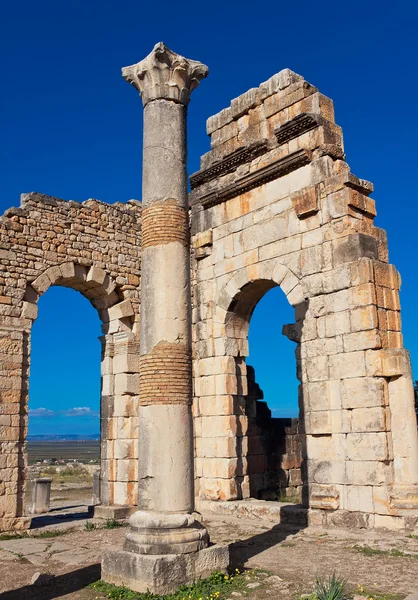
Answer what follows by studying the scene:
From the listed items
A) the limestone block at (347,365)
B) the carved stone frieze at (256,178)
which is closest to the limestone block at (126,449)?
the limestone block at (347,365)

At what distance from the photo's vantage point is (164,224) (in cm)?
685

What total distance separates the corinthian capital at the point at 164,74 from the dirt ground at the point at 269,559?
18.0 ft

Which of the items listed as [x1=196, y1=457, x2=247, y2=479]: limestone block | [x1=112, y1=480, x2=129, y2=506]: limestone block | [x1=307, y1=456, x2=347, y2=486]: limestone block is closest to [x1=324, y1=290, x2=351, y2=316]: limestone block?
[x1=307, y1=456, x2=347, y2=486]: limestone block

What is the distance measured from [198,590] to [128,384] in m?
6.60

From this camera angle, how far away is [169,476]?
6203 mm

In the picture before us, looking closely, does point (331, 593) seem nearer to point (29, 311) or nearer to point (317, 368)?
point (317, 368)

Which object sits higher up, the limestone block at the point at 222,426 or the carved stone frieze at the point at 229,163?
the carved stone frieze at the point at 229,163

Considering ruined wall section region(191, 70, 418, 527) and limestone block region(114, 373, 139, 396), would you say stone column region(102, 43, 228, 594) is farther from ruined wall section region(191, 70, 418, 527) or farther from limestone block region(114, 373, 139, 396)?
limestone block region(114, 373, 139, 396)

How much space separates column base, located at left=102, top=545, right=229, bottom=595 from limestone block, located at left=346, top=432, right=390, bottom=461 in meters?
3.37

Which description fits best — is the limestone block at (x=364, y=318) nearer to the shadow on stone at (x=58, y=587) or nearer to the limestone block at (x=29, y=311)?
the shadow on stone at (x=58, y=587)

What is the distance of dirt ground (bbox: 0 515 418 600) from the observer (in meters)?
5.86

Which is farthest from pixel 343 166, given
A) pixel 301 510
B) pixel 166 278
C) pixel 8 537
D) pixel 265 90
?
pixel 8 537

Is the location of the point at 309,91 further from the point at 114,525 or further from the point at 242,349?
the point at 114,525

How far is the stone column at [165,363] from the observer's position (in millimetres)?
5871
